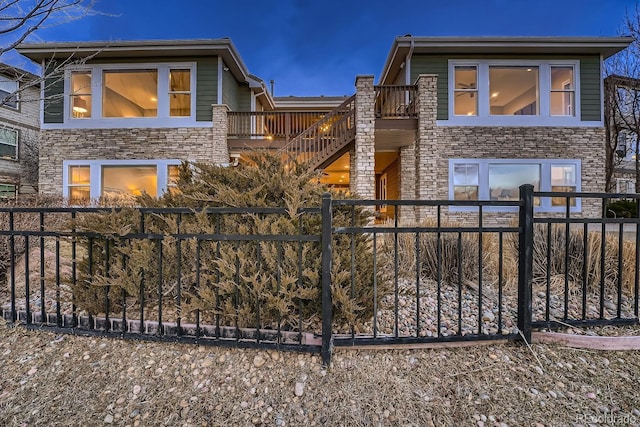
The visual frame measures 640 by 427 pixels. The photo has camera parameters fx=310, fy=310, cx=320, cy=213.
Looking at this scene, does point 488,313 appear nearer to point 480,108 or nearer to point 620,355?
point 620,355

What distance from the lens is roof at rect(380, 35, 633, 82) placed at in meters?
9.52

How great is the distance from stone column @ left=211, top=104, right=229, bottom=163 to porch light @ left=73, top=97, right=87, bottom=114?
4.47 m

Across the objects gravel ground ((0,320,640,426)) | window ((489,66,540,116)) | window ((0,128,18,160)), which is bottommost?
gravel ground ((0,320,640,426))

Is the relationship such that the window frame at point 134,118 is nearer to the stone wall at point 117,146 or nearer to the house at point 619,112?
the stone wall at point 117,146

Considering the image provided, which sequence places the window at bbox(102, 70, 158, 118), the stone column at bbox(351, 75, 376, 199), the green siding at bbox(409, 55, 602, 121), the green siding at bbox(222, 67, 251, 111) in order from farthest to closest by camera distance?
1. the green siding at bbox(222, 67, 251, 111)
2. the window at bbox(102, 70, 158, 118)
3. the green siding at bbox(409, 55, 602, 121)
4. the stone column at bbox(351, 75, 376, 199)

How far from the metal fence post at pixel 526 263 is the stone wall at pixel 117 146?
29.9 ft

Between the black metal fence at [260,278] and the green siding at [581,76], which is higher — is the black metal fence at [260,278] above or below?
below

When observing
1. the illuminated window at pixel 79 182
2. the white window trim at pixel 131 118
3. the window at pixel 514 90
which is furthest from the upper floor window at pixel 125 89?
the window at pixel 514 90

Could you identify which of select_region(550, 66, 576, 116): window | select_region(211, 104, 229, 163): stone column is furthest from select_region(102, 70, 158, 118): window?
select_region(550, 66, 576, 116): window

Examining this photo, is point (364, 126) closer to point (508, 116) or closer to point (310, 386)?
point (508, 116)

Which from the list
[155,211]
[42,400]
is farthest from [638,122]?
[42,400]

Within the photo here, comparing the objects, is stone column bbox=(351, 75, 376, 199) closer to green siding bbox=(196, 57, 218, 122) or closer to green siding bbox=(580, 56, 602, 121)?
green siding bbox=(196, 57, 218, 122)

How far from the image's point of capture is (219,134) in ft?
33.1

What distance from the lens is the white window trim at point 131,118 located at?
33.1 ft
